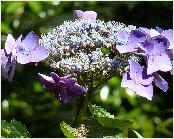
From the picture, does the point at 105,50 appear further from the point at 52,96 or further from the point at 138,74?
the point at 52,96

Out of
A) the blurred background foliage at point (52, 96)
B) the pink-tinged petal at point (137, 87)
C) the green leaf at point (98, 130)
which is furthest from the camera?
the blurred background foliage at point (52, 96)

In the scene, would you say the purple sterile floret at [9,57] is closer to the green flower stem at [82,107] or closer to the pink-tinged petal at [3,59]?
the pink-tinged petal at [3,59]

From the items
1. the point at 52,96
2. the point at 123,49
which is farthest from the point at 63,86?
the point at 52,96

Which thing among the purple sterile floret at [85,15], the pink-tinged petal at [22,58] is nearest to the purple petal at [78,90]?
the pink-tinged petal at [22,58]

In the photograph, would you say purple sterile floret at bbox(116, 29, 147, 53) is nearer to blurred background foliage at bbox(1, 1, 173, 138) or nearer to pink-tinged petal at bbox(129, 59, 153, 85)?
pink-tinged petal at bbox(129, 59, 153, 85)

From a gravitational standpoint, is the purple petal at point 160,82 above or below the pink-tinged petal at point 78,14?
below

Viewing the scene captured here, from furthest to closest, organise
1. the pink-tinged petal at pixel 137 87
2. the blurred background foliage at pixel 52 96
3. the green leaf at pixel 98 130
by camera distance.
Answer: the blurred background foliage at pixel 52 96
the green leaf at pixel 98 130
the pink-tinged petal at pixel 137 87
